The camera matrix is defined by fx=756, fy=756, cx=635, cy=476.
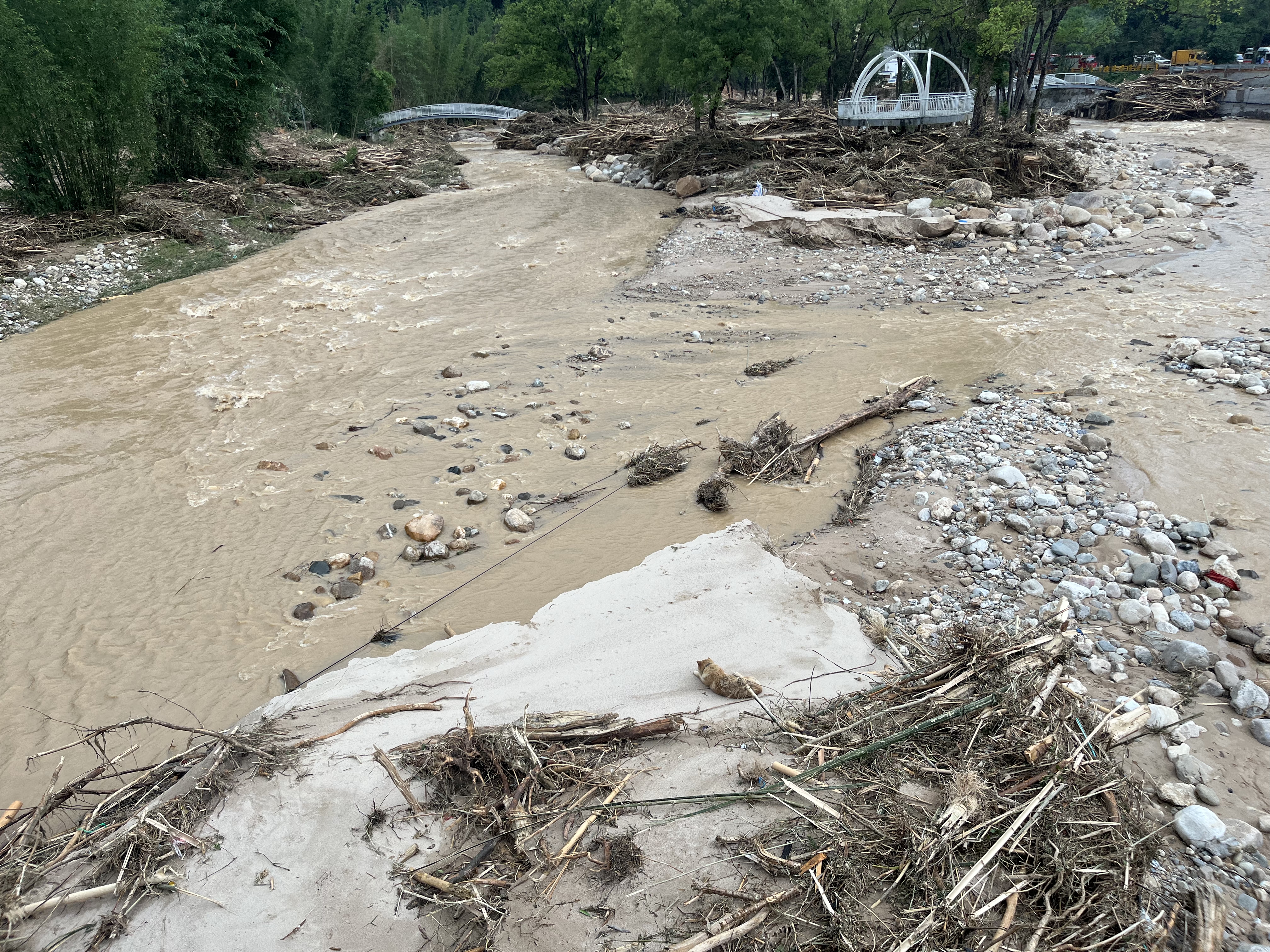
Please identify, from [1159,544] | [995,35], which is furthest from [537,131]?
[1159,544]

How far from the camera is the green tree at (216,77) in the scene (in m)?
13.8

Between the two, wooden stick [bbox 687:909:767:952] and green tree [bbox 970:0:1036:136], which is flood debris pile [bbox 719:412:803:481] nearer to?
wooden stick [bbox 687:909:767:952]

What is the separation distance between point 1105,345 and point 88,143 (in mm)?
14523

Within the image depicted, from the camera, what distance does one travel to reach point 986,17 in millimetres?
16969

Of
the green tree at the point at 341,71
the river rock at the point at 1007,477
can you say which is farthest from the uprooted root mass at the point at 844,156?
the river rock at the point at 1007,477

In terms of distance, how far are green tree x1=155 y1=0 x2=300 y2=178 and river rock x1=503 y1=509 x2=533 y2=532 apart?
1247 centimetres

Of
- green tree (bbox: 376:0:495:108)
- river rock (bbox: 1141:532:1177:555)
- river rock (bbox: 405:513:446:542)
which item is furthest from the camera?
green tree (bbox: 376:0:495:108)

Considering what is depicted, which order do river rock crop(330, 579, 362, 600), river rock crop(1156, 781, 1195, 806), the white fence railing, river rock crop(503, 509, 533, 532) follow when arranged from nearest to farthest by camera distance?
1. river rock crop(1156, 781, 1195, 806)
2. river rock crop(330, 579, 362, 600)
3. river rock crop(503, 509, 533, 532)
4. the white fence railing

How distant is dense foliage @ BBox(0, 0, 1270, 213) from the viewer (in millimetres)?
11211

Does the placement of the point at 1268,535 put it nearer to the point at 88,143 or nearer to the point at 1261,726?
the point at 1261,726

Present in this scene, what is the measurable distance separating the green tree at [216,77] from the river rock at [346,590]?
1260 centimetres

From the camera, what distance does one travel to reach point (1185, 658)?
12.0 feet

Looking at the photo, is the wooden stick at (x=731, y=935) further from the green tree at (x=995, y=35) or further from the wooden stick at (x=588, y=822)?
the green tree at (x=995, y=35)

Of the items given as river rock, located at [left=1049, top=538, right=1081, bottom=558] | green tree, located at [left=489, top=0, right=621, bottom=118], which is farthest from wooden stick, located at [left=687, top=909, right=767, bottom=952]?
green tree, located at [left=489, top=0, right=621, bottom=118]
